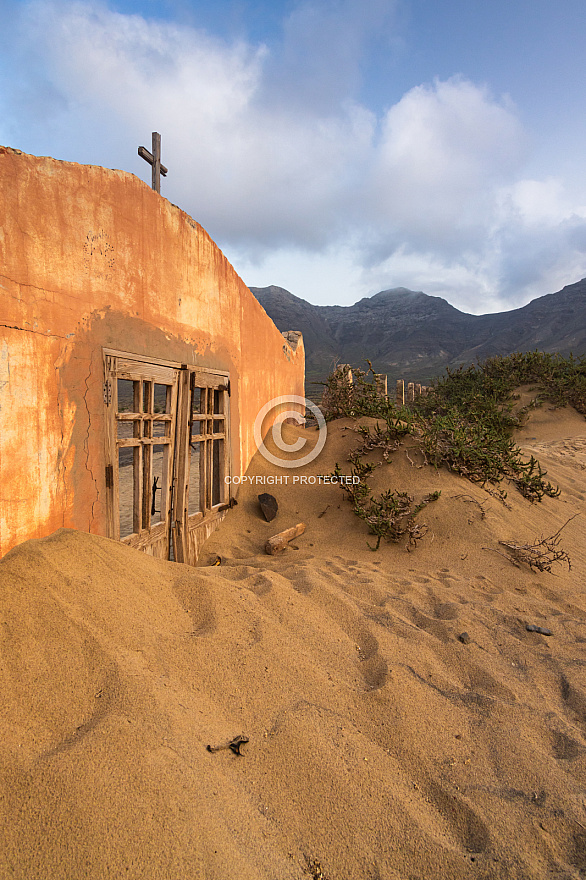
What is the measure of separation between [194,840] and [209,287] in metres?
4.45

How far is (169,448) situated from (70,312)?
160 cm

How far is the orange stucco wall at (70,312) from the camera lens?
237cm

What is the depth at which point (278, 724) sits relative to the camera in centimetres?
193

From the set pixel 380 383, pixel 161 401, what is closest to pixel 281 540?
pixel 380 383

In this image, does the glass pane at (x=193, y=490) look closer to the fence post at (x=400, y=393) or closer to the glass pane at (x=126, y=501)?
the glass pane at (x=126, y=501)

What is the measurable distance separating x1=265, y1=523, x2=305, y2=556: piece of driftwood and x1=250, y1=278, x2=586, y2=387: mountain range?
37.0m

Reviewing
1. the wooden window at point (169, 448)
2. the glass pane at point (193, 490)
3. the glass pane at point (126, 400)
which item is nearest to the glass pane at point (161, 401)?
the wooden window at point (169, 448)

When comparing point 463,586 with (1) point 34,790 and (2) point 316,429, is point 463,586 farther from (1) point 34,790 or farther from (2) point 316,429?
(2) point 316,429

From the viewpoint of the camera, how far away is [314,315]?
93000 mm

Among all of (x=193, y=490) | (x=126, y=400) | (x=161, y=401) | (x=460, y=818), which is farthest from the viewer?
(x=161, y=401)

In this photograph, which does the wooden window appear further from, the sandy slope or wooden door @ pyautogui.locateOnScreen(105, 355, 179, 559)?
the sandy slope

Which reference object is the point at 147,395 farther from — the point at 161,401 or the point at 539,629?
the point at 161,401

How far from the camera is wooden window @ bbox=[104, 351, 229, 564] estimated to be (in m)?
3.15

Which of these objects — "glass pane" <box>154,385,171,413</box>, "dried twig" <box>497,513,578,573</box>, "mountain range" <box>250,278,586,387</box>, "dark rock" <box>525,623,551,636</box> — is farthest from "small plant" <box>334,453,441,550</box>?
"mountain range" <box>250,278,586,387</box>
